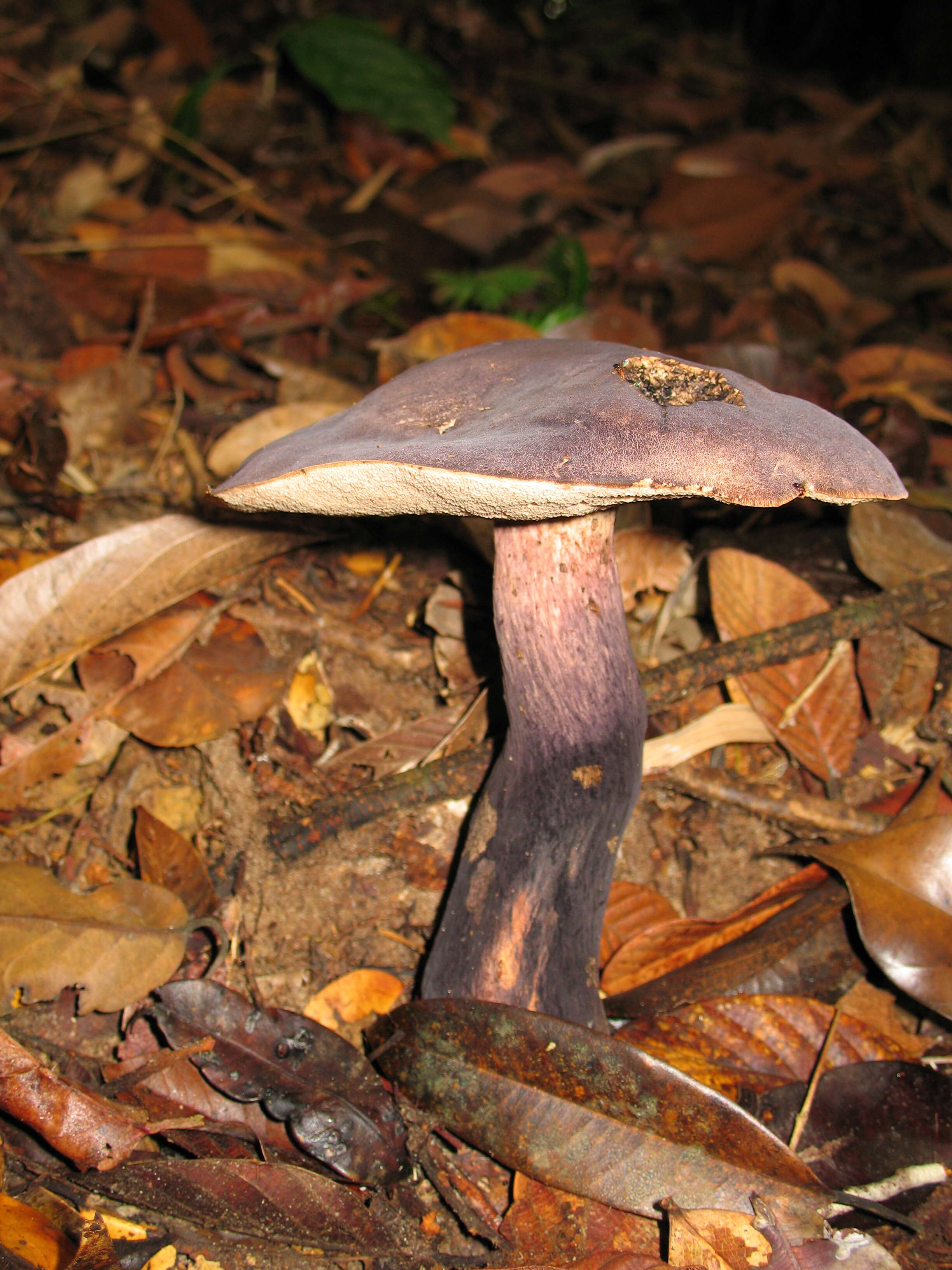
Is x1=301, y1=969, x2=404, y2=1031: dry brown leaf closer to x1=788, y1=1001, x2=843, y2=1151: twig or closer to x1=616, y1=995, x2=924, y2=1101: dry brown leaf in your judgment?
x1=616, y1=995, x2=924, y2=1101: dry brown leaf

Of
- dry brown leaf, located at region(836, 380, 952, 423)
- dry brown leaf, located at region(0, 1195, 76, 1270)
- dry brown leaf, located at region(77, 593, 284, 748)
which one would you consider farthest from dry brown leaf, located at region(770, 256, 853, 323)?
dry brown leaf, located at region(0, 1195, 76, 1270)

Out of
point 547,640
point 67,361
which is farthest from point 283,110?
point 547,640

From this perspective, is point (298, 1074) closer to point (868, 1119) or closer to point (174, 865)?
point (174, 865)

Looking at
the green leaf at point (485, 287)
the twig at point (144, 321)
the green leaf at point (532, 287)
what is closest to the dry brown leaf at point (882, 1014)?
the green leaf at point (532, 287)

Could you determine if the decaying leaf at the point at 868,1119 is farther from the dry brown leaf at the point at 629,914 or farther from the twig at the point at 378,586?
the twig at the point at 378,586

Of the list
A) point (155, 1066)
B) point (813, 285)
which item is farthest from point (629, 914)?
point (813, 285)

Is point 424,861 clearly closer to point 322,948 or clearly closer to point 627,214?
point 322,948
